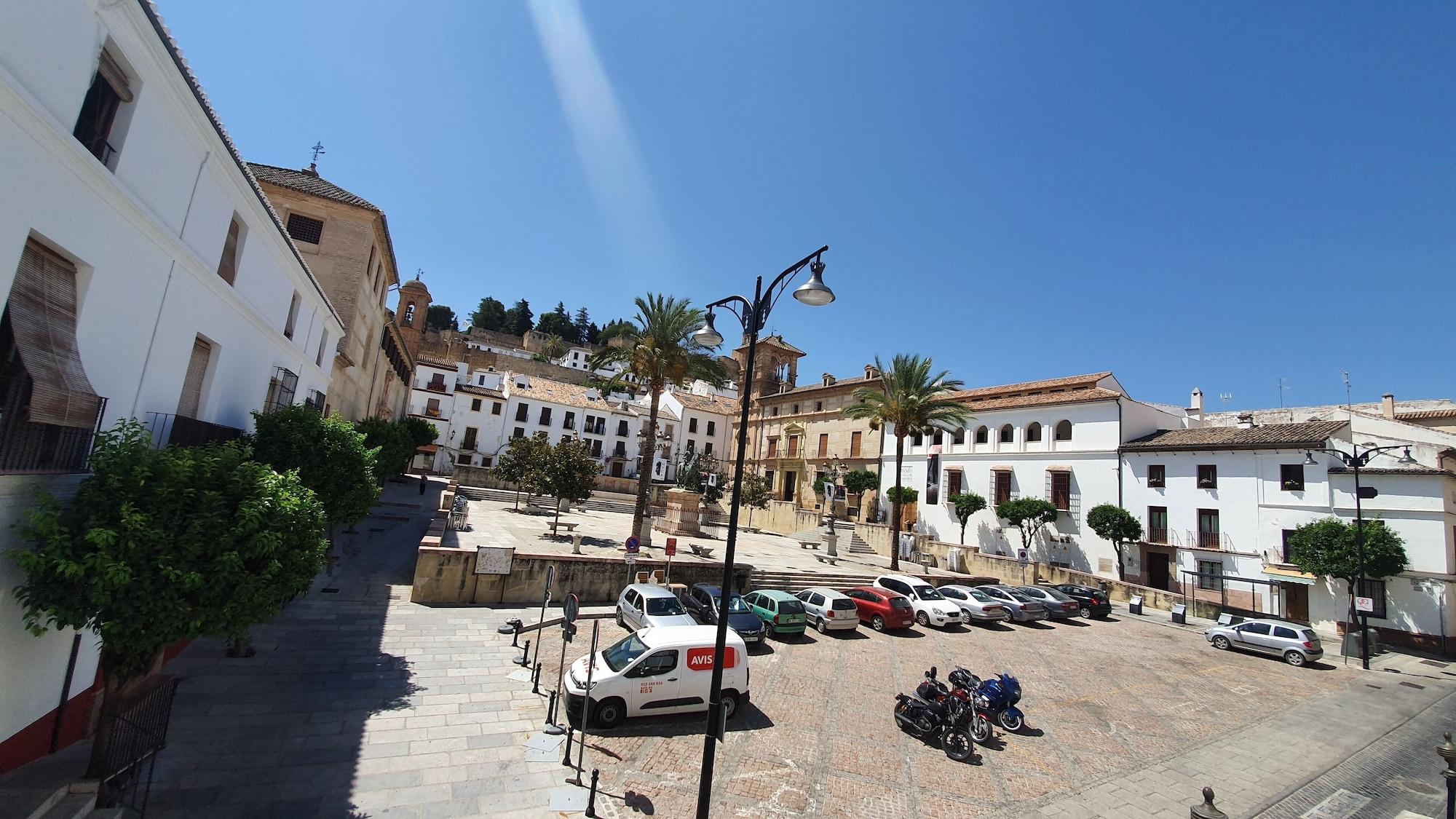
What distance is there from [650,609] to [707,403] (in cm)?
5099

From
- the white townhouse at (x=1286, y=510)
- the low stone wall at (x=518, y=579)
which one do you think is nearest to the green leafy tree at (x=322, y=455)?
the low stone wall at (x=518, y=579)

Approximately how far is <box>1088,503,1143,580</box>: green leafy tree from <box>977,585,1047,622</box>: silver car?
1098 centimetres

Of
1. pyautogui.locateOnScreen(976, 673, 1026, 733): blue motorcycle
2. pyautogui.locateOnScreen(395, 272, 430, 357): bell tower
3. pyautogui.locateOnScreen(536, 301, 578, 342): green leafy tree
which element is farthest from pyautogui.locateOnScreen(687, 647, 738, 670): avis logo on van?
pyautogui.locateOnScreen(536, 301, 578, 342): green leafy tree

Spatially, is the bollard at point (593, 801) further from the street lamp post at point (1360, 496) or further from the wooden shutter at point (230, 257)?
the street lamp post at point (1360, 496)

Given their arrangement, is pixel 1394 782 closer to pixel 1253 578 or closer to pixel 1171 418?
pixel 1253 578

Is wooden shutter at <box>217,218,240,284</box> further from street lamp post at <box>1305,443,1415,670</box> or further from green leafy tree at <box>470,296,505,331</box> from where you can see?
green leafy tree at <box>470,296,505,331</box>

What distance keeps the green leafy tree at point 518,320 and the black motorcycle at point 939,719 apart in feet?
360

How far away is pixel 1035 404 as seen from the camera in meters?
36.8

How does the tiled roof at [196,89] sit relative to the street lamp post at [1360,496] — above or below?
above

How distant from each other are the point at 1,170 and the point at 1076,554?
132 feet

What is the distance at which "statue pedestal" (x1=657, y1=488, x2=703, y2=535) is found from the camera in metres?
36.7

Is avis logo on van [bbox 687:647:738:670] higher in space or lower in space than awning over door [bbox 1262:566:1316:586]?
lower

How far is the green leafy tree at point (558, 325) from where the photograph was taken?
366 feet

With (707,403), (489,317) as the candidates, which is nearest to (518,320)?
(489,317)
